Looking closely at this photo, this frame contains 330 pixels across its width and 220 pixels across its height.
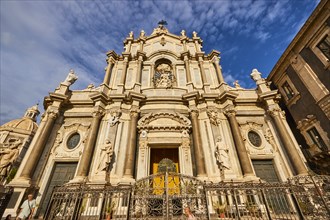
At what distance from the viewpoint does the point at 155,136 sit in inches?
457

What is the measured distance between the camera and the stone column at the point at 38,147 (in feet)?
31.7

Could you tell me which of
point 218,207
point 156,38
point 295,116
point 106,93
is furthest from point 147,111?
point 295,116

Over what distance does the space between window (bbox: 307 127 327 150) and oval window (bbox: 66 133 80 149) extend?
53.7 feet

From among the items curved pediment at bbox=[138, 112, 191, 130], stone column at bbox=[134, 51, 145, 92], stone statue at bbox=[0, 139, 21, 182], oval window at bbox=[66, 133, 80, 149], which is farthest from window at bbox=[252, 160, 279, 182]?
stone statue at bbox=[0, 139, 21, 182]

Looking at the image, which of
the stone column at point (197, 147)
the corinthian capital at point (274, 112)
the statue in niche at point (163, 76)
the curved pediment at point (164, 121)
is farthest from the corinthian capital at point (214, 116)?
the statue in niche at point (163, 76)

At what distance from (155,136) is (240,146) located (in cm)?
547

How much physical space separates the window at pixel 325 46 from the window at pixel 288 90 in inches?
137

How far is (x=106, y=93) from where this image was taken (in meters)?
13.2

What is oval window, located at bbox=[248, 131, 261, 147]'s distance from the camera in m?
12.0

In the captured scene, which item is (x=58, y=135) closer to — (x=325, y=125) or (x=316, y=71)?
(x=325, y=125)

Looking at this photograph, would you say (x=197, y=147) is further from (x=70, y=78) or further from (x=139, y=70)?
(x=70, y=78)

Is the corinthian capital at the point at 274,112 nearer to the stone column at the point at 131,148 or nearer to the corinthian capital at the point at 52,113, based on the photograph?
the stone column at the point at 131,148

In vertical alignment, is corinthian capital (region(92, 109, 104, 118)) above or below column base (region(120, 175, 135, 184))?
above

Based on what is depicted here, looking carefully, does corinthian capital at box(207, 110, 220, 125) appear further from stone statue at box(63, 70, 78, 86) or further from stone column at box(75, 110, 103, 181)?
stone statue at box(63, 70, 78, 86)
